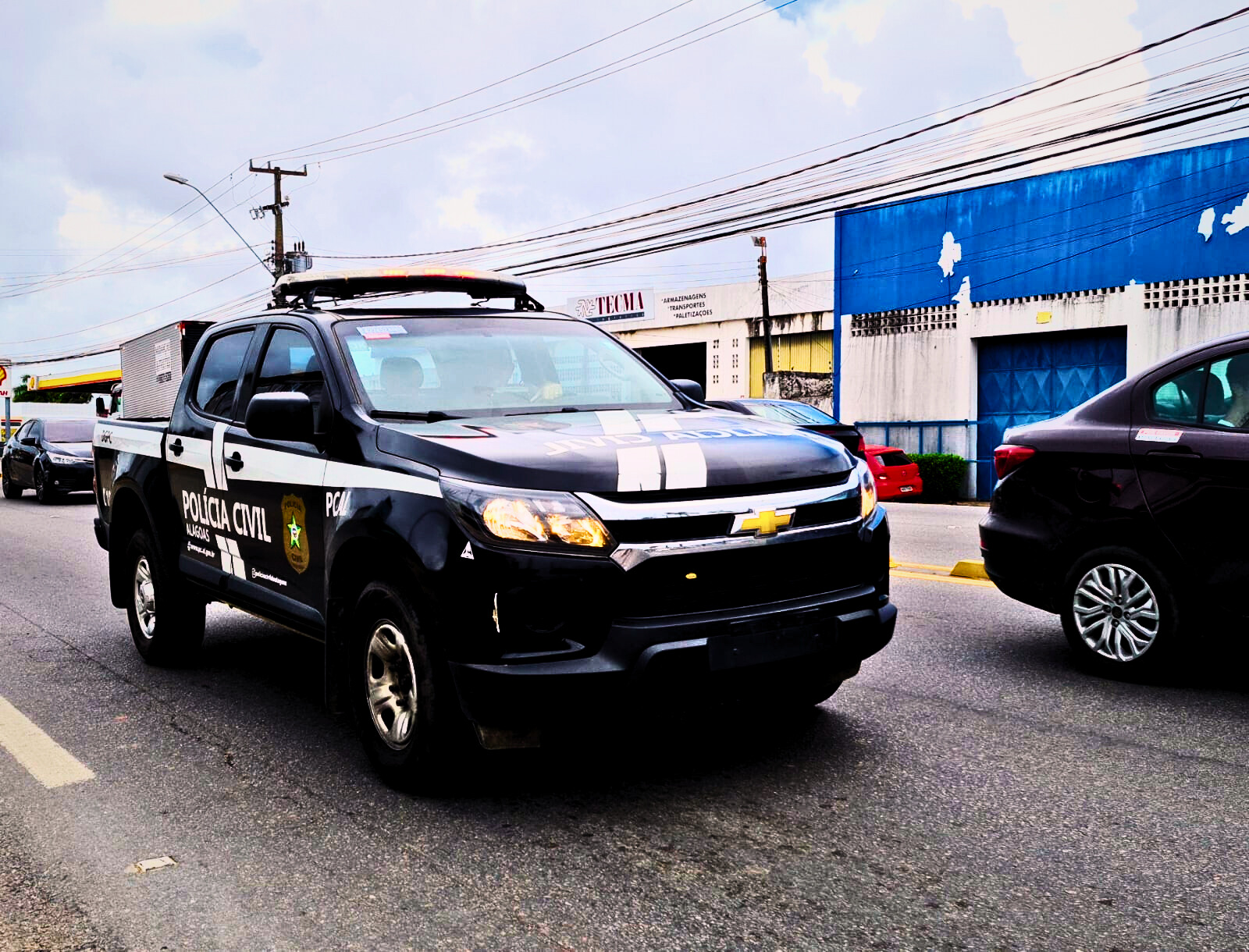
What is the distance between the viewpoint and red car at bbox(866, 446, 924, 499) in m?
20.4

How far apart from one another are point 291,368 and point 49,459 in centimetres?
1775

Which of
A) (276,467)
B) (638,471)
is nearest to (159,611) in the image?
(276,467)

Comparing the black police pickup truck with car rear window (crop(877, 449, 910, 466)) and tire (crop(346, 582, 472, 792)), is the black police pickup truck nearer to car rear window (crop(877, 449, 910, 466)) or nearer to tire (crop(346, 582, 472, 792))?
tire (crop(346, 582, 472, 792))

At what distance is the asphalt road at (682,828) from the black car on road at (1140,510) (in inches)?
13.9

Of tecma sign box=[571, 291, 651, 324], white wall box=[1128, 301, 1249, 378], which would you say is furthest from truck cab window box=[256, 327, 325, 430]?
tecma sign box=[571, 291, 651, 324]

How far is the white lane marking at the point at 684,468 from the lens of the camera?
3.75 m

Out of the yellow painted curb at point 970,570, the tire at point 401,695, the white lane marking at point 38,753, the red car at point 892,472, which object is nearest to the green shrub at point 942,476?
the red car at point 892,472

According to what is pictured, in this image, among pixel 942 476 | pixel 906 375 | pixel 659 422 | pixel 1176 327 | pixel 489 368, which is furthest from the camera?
pixel 906 375

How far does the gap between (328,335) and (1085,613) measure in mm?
3826

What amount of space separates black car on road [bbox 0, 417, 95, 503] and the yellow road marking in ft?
52.6

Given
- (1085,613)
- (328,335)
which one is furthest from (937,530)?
(328,335)

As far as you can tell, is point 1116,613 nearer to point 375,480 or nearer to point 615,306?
point 375,480

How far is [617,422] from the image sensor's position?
4355mm

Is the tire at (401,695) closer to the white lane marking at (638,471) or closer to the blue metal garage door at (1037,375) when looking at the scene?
the white lane marking at (638,471)
